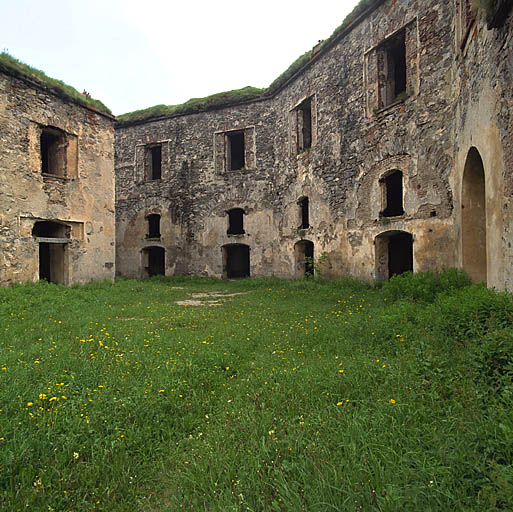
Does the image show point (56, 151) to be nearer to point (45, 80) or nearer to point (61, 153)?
point (61, 153)

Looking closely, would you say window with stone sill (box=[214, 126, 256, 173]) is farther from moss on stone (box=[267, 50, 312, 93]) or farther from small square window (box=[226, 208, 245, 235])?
small square window (box=[226, 208, 245, 235])

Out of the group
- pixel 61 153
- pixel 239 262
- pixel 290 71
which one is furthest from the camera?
pixel 239 262

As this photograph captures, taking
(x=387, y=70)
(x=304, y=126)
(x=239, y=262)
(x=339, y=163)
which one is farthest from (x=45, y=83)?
(x=239, y=262)

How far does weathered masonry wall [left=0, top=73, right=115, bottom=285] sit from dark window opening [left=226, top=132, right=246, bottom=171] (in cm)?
569

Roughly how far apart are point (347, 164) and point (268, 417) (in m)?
10.0

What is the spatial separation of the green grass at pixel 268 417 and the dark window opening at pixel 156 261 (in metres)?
13.1

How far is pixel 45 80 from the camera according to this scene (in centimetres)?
1060

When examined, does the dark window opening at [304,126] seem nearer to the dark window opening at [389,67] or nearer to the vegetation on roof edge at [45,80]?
the dark window opening at [389,67]

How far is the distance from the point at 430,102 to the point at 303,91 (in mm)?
6183

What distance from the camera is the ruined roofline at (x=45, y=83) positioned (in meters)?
9.73

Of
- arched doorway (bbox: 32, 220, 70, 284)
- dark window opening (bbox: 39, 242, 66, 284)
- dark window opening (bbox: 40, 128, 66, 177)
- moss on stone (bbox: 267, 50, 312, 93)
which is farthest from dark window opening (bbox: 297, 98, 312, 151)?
dark window opening (bbox: 39, 242, 66, 284)

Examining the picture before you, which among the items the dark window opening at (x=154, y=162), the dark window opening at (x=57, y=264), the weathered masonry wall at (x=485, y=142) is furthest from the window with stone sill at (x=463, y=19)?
the dark window opening at (x=154, y=162)

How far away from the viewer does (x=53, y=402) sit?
9.75ft

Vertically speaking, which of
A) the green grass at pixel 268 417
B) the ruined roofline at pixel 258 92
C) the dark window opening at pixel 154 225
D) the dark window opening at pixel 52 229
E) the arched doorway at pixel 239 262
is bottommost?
the green grass at pixel 268 417
